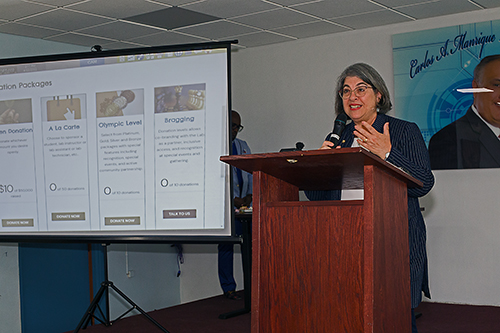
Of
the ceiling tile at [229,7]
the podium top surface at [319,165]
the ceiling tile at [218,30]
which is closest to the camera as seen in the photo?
the podium top surface at [319,165]

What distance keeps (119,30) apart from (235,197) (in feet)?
5.99

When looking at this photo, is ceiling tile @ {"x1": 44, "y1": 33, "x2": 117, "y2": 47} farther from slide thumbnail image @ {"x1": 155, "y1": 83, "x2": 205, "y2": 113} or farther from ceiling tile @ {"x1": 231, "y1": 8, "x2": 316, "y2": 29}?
slide thumbnail image @ {"x1": 155, "y1": 83, "x2": 205, "y2": 113}

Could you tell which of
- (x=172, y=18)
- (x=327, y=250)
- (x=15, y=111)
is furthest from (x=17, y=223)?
(x=172, y=18)

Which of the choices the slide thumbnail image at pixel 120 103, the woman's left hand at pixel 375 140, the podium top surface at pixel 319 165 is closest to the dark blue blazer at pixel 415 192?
the podium top surface at pixel 319 165

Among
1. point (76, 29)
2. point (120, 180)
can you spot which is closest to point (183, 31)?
point (76, 29)

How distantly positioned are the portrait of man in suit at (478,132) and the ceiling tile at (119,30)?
2.80m

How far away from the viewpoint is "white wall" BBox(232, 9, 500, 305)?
15.4 ft

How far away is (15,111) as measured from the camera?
312cm

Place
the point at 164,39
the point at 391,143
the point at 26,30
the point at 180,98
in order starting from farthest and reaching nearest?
the point at 164,39, the point at 26,30, the point at 180,98, the point at 391,143

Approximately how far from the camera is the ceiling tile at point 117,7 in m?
4.11

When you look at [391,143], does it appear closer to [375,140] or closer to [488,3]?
[375,140]

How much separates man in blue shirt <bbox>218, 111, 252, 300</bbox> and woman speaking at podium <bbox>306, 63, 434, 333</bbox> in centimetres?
270

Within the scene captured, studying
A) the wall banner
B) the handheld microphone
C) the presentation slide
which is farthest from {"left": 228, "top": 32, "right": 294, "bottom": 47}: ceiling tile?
the handheld microphone

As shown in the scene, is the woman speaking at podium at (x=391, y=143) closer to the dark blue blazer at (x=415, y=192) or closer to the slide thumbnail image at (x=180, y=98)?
the dark blue blazer at (x=415, y=192)
